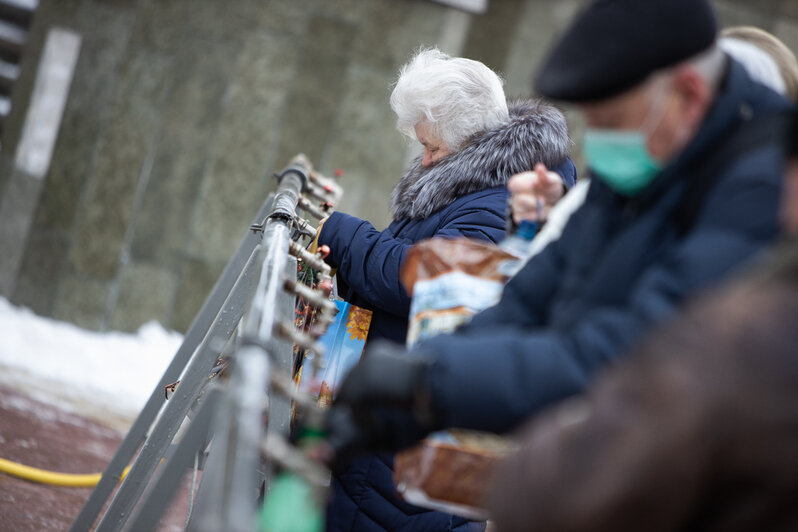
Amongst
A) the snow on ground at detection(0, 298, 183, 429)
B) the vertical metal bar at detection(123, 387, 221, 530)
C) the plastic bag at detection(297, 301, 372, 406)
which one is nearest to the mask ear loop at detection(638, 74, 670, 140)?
the vertical metal bar at detection(123, 387, 221, 530)

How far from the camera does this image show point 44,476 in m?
4.41

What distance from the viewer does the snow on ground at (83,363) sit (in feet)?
20.2

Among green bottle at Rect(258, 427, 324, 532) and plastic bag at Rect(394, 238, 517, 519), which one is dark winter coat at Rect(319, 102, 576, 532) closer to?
plastic bag at Rect(394, 238, 517, 519)

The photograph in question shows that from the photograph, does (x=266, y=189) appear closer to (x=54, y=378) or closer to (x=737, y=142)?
(x=54, y=378)

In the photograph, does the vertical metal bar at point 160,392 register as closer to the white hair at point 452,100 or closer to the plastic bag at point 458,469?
the white hair at point 452,100

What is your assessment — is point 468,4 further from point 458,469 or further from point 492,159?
point 458,469

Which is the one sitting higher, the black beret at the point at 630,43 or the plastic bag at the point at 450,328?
the black beret at the point at 630,43

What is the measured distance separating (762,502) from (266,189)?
22.7 feet

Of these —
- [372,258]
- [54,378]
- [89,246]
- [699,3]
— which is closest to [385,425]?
[699,3]

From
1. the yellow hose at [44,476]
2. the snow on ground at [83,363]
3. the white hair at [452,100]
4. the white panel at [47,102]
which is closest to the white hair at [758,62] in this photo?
the white hair at [452,100]

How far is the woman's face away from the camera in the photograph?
298 cm

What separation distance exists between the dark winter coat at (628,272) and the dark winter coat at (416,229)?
1.24m

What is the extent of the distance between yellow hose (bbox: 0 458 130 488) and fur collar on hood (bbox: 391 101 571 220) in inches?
97.5

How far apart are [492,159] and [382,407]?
64.1 inches
